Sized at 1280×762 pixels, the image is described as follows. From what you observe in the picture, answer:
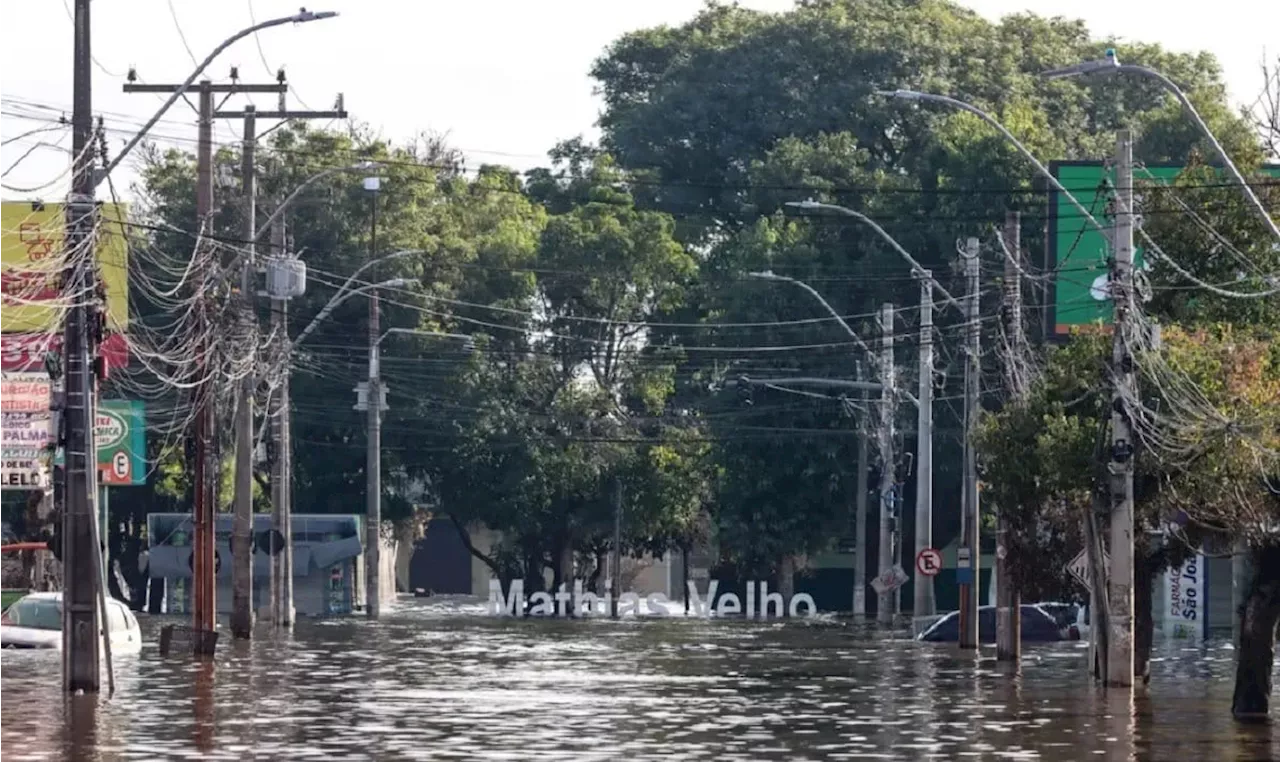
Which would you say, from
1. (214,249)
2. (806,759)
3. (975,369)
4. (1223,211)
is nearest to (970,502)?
(975,369)

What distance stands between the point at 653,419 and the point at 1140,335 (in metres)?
56.4

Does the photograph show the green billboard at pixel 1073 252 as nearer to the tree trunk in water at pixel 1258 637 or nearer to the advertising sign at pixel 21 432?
the advertising sign at pixel 21 432

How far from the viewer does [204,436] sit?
45.5 meters

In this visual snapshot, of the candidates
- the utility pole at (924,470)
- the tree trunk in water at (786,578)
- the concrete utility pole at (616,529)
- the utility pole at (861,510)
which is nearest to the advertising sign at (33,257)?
the utility pole at (924,470)

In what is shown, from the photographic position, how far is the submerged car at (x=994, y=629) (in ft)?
197

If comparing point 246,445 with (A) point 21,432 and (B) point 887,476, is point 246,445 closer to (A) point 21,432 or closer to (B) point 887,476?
(A) point 21,432

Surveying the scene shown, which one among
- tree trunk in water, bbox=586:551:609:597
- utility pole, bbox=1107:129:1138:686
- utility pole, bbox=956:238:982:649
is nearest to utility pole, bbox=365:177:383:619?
tree trunk in water, bbox=586:551:609:597

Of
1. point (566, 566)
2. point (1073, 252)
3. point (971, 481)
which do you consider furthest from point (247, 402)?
point (566, 566)

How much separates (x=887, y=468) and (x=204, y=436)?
31.5 meters

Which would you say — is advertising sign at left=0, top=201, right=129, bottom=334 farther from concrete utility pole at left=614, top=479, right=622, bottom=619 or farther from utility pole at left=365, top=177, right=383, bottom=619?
concrete utility pole at left=614, top=479, right=622, bottom=619

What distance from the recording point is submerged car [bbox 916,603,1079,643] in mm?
59906

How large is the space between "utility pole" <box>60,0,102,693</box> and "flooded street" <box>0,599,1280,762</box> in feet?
5.13

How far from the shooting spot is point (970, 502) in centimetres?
5334

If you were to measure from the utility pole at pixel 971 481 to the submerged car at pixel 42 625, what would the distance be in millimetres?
15979
